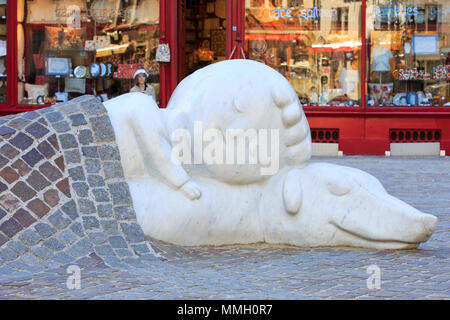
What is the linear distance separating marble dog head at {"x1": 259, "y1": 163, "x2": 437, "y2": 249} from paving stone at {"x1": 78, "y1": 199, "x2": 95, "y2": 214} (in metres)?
1.30

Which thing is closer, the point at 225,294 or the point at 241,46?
the point at 225,294

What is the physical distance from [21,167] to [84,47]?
8829 mm

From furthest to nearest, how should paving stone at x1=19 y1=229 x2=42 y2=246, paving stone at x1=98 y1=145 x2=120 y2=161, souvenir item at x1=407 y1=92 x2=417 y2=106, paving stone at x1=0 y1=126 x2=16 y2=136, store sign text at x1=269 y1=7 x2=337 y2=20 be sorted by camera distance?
souvenir item at x1=407 y1=92 x2=417 y2=106, store sign text at x1=269 y1=7 x2=337 y2=20, paving stone at x1=98 y1=145 x2=120 y2=161, paving stone at x1=0 y1=126 x2=16 y2=136, paving stone at x1=19 y1=229 x2=42 y2=246

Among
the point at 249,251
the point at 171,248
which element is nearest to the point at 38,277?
the point at 171,248

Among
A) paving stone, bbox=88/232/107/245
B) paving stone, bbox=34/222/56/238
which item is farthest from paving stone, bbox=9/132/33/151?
paving stone, bbox=88/232/107/245

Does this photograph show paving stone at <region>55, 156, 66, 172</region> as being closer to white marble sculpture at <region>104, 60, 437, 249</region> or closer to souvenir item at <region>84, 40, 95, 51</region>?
white marble sculpture at <region>104, 60, 437, 249</region>

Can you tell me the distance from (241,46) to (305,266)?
29.7 ft

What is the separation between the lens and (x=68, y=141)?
5.60 meters

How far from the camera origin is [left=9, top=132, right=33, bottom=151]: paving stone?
5488mm

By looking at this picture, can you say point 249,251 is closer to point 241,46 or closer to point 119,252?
point 119,252

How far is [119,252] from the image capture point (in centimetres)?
517

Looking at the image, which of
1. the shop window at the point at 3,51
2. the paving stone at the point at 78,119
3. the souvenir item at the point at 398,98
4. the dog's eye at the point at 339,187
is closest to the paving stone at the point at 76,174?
the paving stone at the point at 78,119

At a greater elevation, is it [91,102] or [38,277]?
[91,102]

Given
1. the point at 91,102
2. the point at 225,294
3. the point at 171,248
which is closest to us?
the point at 225,294
